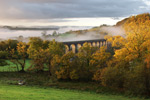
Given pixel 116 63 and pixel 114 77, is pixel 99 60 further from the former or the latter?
pixel 114 77

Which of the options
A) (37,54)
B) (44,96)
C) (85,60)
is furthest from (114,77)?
(37,54)

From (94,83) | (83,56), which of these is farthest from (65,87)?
(83,56)

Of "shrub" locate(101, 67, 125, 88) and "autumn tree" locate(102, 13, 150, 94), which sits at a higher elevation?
"autumn tree" locate(102, 13, 150, 94)

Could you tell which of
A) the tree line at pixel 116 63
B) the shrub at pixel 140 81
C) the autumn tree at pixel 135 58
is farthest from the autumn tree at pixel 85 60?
the shrub at pixel 140 81

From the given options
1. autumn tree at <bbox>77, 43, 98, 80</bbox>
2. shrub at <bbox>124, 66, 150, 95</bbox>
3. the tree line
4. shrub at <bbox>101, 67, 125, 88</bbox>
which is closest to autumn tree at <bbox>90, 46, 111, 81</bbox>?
the tree line

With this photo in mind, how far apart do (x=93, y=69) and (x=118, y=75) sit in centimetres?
622

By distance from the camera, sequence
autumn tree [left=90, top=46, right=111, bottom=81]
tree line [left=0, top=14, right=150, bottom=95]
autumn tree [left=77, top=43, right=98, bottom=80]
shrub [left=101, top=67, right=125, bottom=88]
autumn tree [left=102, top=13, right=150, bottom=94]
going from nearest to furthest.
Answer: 1. autumn tree [left=102, top=13, right=150, bottom=94]
2. tree line [left=0, top=14, right=150, bottom=95]
3. shrub [left=101, top=67, right=125, bottom=88]
4. autumn tree [left=90, top=46, right=111, bottom=81]
5. autumn tree [left=77, top=43, right=98, bottom=80]

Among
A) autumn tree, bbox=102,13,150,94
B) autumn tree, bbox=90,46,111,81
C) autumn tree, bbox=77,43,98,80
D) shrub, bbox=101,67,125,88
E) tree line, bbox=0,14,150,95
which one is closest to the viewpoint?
autumn tree, bbox=102,13,150,94

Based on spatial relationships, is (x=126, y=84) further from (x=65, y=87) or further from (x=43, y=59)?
(x=43, y=59)

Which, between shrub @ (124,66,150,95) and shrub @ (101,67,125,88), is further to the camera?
shrub @ (101,67,125,88)

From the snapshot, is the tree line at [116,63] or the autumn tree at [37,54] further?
the autumn tree at [37,54]

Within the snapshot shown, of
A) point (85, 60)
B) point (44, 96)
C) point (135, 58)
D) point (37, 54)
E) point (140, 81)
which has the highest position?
point (135, 58)

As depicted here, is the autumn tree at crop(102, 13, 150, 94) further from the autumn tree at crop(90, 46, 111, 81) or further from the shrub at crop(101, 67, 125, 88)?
the autumn tree at crop(90, 46, 111, 81)

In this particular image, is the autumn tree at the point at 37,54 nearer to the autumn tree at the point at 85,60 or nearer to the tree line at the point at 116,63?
the tree line at the point at 116,63
